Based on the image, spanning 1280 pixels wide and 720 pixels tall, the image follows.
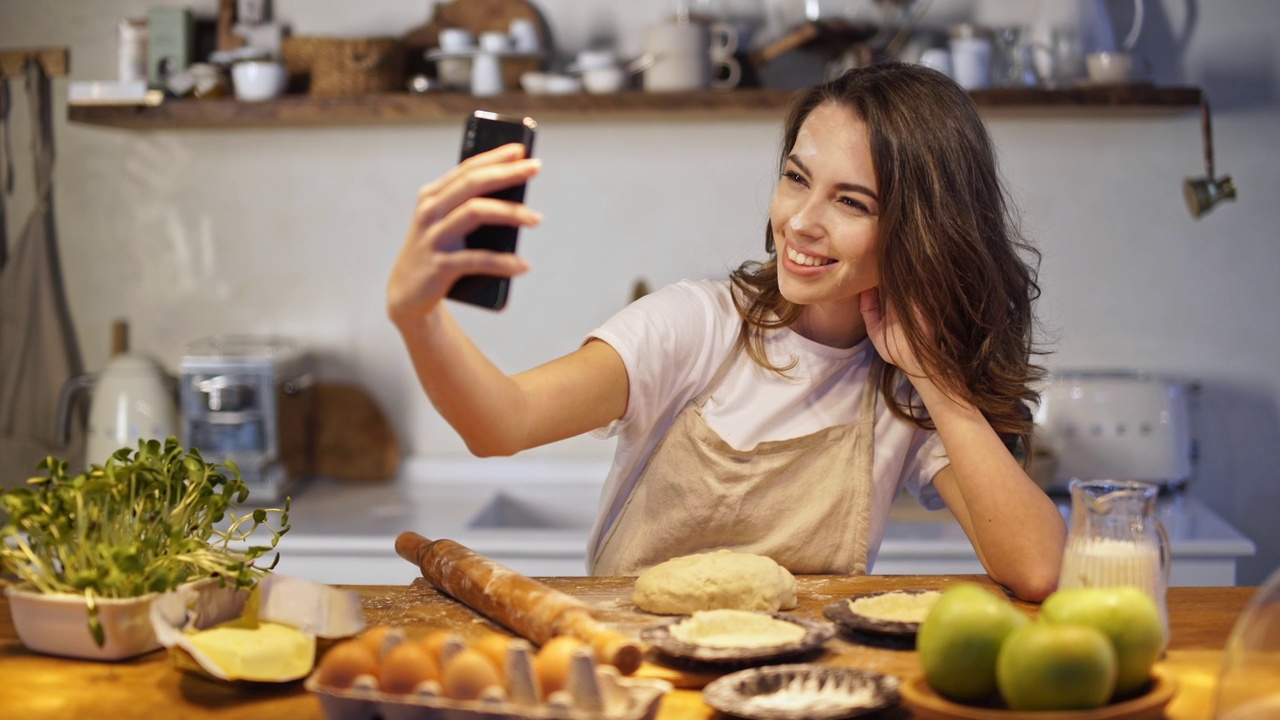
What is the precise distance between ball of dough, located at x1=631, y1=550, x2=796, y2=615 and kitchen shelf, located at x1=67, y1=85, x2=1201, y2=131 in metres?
1.54

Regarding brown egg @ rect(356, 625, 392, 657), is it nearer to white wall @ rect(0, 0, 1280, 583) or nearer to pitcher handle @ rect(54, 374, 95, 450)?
white wall @ rect(0, 0, 1280, 583)

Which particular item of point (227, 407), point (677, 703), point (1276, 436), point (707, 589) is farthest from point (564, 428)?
point (1276, 436)

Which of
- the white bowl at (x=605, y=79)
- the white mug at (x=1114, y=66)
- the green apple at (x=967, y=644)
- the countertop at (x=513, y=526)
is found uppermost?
the white mug at (x=1114, y=66)

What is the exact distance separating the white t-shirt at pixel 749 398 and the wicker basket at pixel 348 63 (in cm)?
133

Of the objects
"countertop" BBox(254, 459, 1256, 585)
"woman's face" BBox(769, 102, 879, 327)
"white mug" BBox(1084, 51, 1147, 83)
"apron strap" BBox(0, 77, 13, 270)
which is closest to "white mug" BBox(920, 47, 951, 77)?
"white mug" BBox(1084, 51, 1147, 83)

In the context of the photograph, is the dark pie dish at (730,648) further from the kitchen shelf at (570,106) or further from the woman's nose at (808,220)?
the kitchen shelf at (570,106)

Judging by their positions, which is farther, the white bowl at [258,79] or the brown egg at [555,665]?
the white bowl at [258,79]

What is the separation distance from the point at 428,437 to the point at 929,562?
1216mm

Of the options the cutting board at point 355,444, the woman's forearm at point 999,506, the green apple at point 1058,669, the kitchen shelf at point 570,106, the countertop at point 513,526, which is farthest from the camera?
the cutting board at point 355,444

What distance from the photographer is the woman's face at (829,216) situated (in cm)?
142

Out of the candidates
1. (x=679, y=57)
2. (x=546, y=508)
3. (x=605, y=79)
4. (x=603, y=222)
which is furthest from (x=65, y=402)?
(x=679, y=57)

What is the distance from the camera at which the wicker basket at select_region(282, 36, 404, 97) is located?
265cm

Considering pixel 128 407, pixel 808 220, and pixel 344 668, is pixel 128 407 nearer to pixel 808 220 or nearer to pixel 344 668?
pixel 808 220

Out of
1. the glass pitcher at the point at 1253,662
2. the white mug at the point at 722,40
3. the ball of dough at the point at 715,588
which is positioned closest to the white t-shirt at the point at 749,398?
the ball of dough at the point at 715,588
